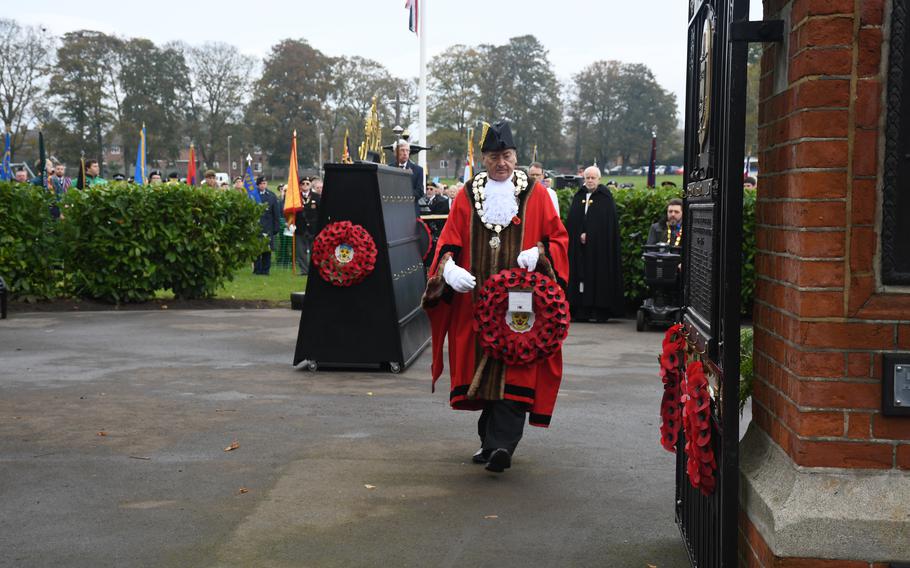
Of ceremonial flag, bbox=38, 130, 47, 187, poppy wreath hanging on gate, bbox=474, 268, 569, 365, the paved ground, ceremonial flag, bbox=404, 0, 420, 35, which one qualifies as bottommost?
the paved ground

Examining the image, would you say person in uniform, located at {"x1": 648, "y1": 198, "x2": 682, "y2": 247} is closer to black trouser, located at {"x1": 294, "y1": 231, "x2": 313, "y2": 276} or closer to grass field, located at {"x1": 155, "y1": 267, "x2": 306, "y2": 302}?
grass field, located at {"x1": 155, "y1": 267, "x2": 306, "y2": 302}

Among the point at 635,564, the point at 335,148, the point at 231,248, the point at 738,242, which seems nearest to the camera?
the point at 738,242

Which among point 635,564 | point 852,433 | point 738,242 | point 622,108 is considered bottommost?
point 635,564

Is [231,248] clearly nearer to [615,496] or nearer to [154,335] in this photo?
[154,335]

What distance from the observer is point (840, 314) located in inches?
130

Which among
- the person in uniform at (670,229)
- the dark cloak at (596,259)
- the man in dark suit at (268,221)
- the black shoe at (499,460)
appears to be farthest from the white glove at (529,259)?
the man in dark suit at (268,221)

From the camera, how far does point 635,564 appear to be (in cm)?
510

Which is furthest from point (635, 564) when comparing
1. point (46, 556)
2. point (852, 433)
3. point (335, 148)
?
point (335, 148)

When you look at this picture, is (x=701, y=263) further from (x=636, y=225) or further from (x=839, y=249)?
(x=636, y=225)

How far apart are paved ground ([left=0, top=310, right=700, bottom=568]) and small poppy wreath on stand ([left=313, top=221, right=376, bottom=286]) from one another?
3.12 ft

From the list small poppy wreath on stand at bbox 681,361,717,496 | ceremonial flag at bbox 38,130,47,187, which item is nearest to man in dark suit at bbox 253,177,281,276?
ceremonial flag at bbox 38,130,47,187

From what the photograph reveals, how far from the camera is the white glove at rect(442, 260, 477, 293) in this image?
22.6 ft

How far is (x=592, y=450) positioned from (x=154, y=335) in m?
7.28

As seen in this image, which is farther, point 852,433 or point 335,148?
point 335,148
